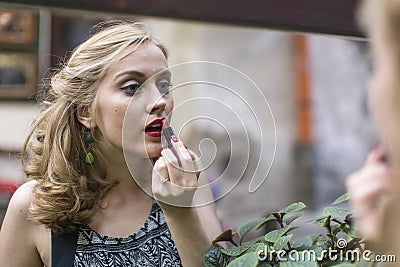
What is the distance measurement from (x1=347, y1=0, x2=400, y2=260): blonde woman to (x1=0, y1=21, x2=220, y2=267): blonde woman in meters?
0.67

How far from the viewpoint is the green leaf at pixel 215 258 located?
4.86ft

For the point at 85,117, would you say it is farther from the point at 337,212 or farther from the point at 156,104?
the point at 337,212

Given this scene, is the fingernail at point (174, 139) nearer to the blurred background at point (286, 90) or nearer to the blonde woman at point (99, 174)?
the blonde woman at point (99, 174)

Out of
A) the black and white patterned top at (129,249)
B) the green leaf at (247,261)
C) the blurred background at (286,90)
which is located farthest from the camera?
the blurred background at (286,90)

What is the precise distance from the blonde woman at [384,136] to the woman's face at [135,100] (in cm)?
70

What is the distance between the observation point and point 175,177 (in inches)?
54.5

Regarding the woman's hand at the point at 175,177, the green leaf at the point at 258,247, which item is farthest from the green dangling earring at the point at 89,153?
the green leaf at the point at 258,247

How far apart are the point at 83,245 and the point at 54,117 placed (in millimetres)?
309

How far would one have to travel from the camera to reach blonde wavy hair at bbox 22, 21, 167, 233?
1672mm

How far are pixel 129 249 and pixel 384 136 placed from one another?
0.93 meters

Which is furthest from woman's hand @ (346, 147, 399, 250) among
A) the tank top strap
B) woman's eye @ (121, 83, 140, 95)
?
the tank top strap

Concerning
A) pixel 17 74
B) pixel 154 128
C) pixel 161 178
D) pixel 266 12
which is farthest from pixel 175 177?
pixel 17 74

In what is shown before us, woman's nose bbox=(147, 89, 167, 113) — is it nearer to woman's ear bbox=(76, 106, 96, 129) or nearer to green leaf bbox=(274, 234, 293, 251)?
woman's ear bbox=(76, 106, 96, 129)

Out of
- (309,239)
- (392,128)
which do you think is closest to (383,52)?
(392,128)
